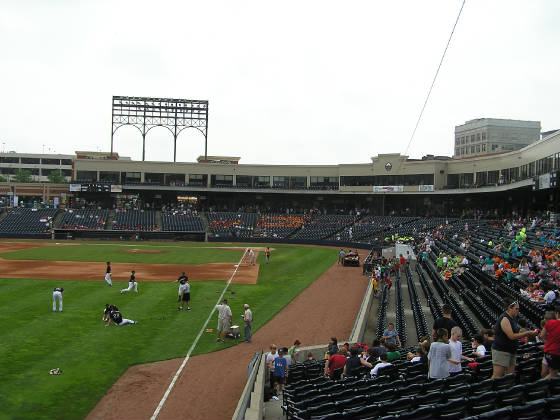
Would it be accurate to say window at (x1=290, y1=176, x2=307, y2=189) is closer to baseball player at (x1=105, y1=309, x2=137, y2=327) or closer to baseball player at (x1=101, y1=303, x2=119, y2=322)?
baseball player at (x1=101, y1=303, x2=119, y2=322)

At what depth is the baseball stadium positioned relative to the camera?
9414mm

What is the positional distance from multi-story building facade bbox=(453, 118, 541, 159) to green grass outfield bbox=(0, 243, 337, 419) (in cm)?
9940

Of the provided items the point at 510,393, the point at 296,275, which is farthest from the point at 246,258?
the point at 510,393

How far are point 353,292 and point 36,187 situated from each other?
73.6 metres

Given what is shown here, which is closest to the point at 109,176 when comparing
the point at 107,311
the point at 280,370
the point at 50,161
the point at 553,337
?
the point at 50,161

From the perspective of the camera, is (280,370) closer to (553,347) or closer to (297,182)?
(553,347)

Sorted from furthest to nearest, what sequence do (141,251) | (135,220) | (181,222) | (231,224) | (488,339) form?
(231,224) < (181,222) < (135,220) < (141,251) < (488,339)

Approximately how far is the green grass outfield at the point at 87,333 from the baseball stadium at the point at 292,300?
0.32ft

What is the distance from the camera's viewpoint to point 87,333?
19203 mm

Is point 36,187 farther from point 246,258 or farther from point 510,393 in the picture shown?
point 510,393

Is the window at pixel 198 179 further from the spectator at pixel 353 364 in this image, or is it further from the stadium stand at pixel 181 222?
the spectator at pixel 353 364

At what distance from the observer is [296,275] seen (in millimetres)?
37812

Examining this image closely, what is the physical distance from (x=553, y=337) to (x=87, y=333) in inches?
657

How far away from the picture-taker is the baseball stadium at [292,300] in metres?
9.41
